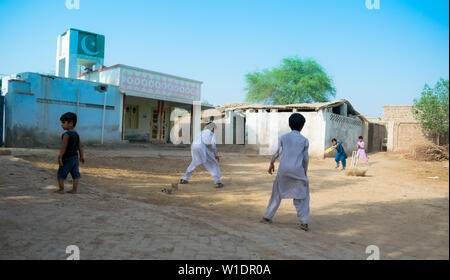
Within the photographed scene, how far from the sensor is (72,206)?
4.09 meters

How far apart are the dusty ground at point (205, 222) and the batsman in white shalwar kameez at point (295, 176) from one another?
1.17 ft

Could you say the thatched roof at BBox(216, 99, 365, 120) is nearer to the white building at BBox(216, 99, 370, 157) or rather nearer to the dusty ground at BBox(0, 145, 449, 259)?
the white building at BBox(216, 99, 370, 157)

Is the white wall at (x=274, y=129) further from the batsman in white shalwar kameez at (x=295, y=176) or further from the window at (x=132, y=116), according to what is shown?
the batsman in white shalwar kameez at (x=295, y=176)

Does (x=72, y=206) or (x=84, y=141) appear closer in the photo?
(x=72, y=206)

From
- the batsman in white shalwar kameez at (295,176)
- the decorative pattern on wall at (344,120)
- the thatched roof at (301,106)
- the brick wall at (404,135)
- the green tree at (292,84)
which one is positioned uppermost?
the green tree at (292,84)

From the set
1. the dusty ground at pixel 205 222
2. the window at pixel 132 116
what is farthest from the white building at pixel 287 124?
the dusty ground at pixel 205 222

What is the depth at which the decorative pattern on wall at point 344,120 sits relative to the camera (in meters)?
16.8

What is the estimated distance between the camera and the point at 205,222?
3.69m

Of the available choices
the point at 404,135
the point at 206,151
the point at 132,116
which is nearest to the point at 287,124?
the point at 404,135

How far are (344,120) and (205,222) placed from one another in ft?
54.6

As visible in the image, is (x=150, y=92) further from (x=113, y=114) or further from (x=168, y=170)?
(x=168, y=170)

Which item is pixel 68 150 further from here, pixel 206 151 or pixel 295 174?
pixel 295 174

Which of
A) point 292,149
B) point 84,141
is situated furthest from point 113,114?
point 292,149
